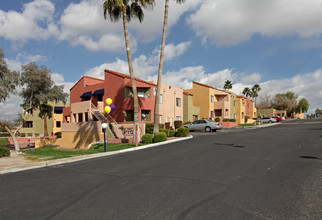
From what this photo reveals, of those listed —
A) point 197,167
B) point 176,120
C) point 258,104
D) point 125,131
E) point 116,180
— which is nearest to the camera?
point 116,180

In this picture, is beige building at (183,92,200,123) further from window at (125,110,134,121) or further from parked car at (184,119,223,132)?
window at (125,110,134,121)

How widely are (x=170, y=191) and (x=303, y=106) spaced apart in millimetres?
126547

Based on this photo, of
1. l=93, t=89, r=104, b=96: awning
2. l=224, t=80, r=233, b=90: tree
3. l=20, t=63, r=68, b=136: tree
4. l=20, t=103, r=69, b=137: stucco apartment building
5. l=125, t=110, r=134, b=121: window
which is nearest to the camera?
l=20, t=63, r=68, b=136: tree

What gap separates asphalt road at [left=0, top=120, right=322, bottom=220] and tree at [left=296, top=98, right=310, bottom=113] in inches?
4613

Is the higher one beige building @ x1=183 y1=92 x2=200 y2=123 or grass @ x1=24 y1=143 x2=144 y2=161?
beige building @ x1=183 y1=92 x2=200 y2=123

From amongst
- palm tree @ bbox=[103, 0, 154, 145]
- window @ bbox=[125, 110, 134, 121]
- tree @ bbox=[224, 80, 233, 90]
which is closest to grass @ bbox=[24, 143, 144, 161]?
palm tree @ bbox=[103, 0, 154, 145]

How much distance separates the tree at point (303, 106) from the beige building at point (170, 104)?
96348 millimetres

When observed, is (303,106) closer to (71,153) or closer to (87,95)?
(87,95)

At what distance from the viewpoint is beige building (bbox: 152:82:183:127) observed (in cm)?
3081

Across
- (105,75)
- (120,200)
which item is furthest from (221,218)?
(105,75)

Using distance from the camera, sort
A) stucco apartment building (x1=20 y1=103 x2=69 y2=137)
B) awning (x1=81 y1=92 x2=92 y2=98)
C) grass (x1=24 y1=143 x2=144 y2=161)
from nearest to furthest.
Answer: grass (x1=24 y1=143 x2=144 y2=161) → awning (x1=81 y1=92 x2=92 y2=98) → stucco apartment building (x1=20 y1=103 x2=69 y2=137)

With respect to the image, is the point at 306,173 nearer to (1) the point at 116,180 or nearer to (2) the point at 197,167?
(2) the point at 197,167

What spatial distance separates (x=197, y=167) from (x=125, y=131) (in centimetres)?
1467

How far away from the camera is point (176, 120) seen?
33.6 metres
